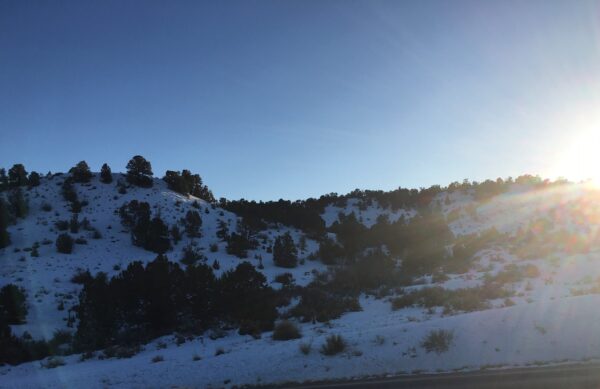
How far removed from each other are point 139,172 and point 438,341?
45.1 meters

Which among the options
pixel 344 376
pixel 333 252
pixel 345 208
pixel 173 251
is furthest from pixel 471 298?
pixel 345 208

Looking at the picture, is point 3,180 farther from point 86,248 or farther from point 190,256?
point 190,256

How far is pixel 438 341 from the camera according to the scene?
1461cm

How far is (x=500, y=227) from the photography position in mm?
50125

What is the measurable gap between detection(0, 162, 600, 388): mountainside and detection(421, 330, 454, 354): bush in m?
0.04

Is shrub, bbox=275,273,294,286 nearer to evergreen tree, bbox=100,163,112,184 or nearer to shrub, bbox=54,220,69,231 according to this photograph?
shrub, bbox=54,220,69,231

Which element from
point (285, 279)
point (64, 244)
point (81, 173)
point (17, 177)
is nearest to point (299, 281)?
point (285, 279)

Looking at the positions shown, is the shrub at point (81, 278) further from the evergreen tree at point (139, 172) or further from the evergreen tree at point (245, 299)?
the evergreen tree at point (139, 172)

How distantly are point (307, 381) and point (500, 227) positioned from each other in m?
41.5

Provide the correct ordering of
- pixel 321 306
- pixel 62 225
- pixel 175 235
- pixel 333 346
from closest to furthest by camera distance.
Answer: pixel 333 346 < pixel 321 306 < pixel 62 225 < pixel 175 235

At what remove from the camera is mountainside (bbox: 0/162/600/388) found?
14.6 metres

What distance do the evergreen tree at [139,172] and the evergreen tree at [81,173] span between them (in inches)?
162

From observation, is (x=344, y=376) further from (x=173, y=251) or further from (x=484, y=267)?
(x=173, y=251)

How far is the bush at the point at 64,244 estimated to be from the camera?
121ft
